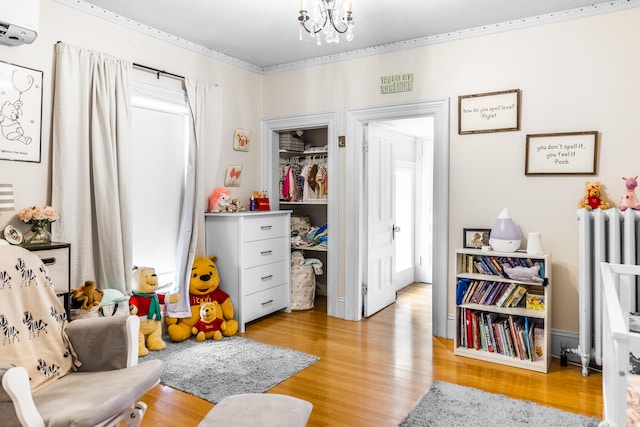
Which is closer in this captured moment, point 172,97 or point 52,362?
point 52,362

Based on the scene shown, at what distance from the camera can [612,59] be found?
3.07 m

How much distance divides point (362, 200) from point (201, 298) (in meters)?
1.72

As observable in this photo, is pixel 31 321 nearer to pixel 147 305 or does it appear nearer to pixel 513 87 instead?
pixel 147 305

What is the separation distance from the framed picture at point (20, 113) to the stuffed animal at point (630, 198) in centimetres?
389

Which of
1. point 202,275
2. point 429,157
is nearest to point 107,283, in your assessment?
point 202,275

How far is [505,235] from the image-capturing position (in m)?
3.21

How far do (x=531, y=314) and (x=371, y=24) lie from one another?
2484mm

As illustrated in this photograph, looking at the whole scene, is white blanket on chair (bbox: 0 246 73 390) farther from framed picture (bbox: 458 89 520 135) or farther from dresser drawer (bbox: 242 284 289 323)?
framed picture (bbox: 458 89 520 135)

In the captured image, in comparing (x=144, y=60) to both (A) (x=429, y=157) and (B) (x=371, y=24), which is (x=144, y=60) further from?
(A) (x=429, y=157)

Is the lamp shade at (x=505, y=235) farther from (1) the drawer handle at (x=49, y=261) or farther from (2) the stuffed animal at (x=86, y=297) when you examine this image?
(1) the drawer handle at (x=49, y=261)

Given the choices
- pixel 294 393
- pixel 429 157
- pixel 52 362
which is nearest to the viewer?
pixel 52 362

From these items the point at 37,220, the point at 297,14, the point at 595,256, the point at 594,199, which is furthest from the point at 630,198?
the point at 37,220

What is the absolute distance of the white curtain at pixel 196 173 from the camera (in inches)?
147

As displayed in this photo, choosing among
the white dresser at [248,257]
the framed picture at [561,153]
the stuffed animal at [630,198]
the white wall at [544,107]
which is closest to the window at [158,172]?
the white dresser at [248,257]
